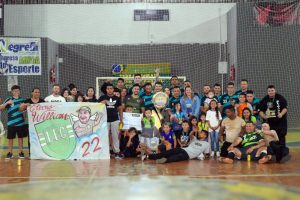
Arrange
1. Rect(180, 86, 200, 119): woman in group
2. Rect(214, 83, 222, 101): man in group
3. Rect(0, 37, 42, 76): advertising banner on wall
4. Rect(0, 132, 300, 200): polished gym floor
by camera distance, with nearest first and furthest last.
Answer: Rect(0, 132, 300, 200): polished gym floor → Rect(180, 86, 200, 119): woman in group → Rect(214, 83, 222, 101): man in group → Rect(0, 37, 42, 76): advertising banner on wall

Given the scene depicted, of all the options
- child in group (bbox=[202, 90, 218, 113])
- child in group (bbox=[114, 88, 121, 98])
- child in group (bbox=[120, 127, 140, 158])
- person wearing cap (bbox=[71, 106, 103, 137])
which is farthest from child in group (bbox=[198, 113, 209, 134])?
person wearing cap (bbox=[71, 106, 103, 137])

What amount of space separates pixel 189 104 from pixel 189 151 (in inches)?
48.8

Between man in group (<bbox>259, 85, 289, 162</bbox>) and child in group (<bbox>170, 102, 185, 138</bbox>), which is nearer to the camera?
man in group (<bbox>259, 85, 289, 162</bbox>)

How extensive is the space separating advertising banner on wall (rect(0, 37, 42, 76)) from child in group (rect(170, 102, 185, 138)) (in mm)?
9149

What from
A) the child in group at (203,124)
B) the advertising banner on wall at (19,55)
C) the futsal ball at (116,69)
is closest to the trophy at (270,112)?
the child in group at (203,124)

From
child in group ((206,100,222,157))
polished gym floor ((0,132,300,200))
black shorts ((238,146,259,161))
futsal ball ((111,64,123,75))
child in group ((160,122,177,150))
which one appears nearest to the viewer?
polished gym floor ((0,132,300,200))

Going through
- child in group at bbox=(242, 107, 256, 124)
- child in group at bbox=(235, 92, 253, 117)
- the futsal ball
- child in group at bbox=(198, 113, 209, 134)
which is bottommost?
child in group at bbox=(198, 113, 209, 134)

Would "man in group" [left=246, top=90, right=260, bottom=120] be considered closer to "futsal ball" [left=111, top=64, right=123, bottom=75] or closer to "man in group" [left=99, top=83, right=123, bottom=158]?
"man in group" [left=99, top=83, right=123, bottom=158]

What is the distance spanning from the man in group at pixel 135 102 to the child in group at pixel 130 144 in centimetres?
52

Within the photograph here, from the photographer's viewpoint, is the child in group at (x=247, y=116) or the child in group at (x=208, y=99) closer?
the child in group at (x=247, y=116)

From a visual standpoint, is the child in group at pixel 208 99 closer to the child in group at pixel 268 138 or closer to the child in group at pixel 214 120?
the child in group at pixel 214 120

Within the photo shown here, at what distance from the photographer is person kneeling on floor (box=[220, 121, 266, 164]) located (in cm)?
965

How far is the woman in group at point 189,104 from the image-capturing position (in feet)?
34.3

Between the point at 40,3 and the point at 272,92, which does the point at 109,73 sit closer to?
the point at 40,3
